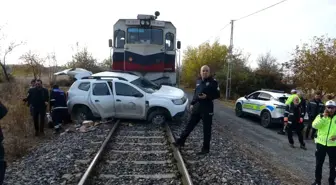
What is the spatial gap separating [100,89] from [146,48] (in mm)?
3229

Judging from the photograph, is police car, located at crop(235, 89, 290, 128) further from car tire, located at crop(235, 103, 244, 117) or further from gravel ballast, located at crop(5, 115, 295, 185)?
gravel ballast, located at crop(5, 115, 295, 185)

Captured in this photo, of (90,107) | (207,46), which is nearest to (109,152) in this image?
(90,107)

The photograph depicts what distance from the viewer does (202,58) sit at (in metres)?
39.1

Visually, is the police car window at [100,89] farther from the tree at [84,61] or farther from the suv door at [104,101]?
the tree at [84,61]

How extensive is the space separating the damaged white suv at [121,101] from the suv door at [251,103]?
4848 mm

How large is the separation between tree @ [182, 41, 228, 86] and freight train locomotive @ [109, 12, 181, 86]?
25.1m

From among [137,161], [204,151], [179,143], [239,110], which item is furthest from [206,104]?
[239,110]

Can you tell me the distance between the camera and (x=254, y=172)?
225 inches

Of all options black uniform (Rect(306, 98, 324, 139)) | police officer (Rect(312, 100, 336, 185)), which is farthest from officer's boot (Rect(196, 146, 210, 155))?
black uniform (Rect(306, 98, 324, 139))

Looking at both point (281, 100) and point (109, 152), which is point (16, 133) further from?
point (281, 100)

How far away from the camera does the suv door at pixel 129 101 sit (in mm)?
9656

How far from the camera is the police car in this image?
476 inches

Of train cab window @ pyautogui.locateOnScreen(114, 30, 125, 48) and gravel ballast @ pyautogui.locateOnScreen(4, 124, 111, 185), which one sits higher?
train cab window @ pyautogui.locateOnScreen(114, 30, 125, 48)

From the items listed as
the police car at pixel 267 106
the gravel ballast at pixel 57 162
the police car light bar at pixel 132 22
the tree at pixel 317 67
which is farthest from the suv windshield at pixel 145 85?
the tree at pixel 317 67
